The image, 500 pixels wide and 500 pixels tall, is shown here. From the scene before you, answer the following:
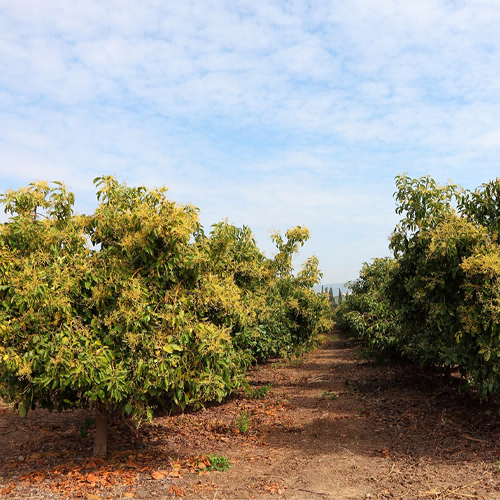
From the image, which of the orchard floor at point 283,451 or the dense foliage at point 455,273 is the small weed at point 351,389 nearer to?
the orchard floor at point 283,451

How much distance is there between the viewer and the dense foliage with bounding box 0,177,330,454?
520 centimetres

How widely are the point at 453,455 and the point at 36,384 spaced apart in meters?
6.15

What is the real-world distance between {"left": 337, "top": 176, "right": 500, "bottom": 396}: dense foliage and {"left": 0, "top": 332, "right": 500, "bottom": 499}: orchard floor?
51.3 inches

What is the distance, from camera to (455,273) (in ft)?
22.2

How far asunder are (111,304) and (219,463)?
2.91 meters

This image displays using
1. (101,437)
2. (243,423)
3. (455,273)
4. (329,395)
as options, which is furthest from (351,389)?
(101,437)

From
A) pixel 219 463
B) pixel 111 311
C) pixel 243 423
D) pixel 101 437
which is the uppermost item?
pixel 111 311

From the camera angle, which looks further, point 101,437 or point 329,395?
point 329,395

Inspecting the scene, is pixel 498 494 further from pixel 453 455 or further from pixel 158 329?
pixel 158 329

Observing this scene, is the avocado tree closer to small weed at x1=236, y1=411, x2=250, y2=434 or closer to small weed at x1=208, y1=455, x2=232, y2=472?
small weed at x1=208, y1=455, x2=232, y2=472

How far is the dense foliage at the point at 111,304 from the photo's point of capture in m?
5.20

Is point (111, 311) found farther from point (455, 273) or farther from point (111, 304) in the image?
point (455, 273)

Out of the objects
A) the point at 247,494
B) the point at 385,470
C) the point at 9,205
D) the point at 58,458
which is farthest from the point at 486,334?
the point at 9,205

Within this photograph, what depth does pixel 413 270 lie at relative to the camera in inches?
338
